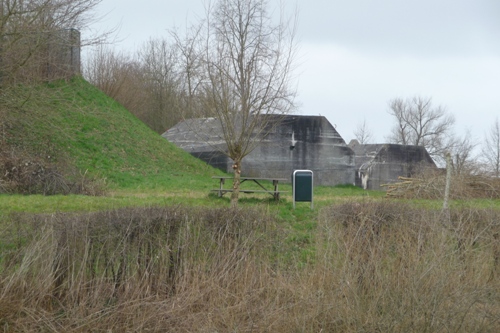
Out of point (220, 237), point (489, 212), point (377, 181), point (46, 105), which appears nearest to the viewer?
point (220, 237)

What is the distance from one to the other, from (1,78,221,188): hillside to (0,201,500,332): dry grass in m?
8.35

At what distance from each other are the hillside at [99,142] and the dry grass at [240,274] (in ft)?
27.4

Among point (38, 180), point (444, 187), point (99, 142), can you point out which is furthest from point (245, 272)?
point (99, 142)

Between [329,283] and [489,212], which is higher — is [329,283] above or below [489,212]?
below

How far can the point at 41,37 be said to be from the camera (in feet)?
48.7

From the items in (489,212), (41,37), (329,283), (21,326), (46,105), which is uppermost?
(41,37)

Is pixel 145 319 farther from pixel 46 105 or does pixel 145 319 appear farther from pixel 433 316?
pixel 46 105

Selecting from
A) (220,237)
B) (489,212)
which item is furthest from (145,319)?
(489,212)

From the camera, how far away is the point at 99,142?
26.3 m

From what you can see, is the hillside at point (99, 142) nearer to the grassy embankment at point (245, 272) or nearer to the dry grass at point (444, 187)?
the dry grass at point (444, 187)

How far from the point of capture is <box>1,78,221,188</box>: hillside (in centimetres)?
2091

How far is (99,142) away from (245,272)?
60.7ft

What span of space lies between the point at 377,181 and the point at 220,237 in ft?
99.7

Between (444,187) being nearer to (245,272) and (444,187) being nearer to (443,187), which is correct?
(443,187)
